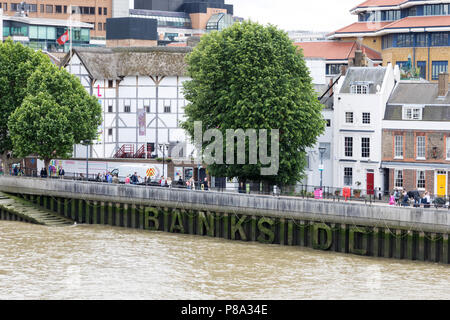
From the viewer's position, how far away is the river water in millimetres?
43031

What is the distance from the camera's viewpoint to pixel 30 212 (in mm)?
64938

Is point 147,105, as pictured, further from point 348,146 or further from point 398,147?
point 398,147

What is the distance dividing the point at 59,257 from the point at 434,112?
97.8ft

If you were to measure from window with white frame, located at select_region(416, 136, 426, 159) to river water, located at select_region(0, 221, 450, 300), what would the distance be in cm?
1681

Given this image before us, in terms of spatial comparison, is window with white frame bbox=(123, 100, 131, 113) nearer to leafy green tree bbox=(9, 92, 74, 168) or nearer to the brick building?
leafy green tree bbox=(9, 92, 74, 168)

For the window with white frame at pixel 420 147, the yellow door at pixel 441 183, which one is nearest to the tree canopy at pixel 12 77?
the window with white frame at pixel 420 147

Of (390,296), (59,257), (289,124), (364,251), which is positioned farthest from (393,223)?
(59,257)

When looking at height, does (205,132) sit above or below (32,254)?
above

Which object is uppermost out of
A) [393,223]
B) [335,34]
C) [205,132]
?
[335,34]

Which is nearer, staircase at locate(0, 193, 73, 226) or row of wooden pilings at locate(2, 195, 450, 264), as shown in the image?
row of wooden pilings at locate(2, 195, 450, 264)

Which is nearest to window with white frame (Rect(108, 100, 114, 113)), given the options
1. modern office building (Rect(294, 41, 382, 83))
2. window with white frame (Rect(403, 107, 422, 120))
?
window with white frame (Rect(403, 107, 422, 120))
